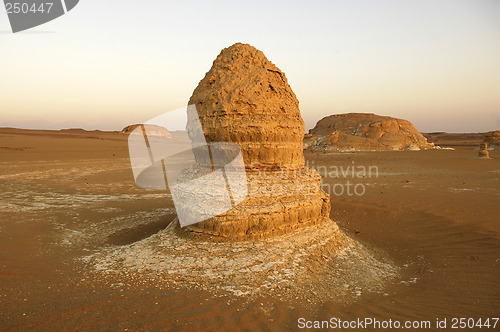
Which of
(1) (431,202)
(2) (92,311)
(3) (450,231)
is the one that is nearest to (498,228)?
(3) (450,231)

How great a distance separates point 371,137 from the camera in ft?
→ 106

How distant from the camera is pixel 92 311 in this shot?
129 inches

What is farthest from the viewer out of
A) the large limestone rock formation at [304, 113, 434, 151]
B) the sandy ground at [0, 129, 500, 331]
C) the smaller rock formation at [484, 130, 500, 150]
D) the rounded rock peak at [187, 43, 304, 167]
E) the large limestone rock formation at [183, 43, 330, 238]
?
the smaller rock formation at [484, 130, 500, 150]

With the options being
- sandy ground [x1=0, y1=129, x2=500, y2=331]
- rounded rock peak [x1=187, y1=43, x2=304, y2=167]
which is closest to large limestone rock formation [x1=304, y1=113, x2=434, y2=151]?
sandy ground [x1=0, y1=129, x2=500, y2=331]

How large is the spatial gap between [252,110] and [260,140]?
53cm

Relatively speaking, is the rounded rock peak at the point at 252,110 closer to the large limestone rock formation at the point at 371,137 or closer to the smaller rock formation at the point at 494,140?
the large limestone rock formation at the point at 371,137

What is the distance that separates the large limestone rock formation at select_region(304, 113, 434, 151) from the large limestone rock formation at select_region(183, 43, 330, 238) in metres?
27.3

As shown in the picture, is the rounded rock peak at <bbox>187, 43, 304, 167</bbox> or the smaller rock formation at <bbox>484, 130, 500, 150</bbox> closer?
the rounded rock peak at <bbox>187, 43, 304, 167</bbox>

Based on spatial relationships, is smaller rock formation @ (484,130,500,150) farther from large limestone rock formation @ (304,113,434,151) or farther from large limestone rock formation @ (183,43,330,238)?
large limestone rock formation @ (183,43,330,238)

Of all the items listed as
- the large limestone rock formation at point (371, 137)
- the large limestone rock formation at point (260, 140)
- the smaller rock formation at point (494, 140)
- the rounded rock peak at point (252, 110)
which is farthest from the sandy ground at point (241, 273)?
the smaller rock formation at point (494, 140)

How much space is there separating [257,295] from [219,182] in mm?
2107

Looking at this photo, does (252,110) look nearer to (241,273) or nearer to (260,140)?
(260,140)

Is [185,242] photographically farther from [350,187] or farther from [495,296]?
[350,187]

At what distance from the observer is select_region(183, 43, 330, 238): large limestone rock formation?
487cm
